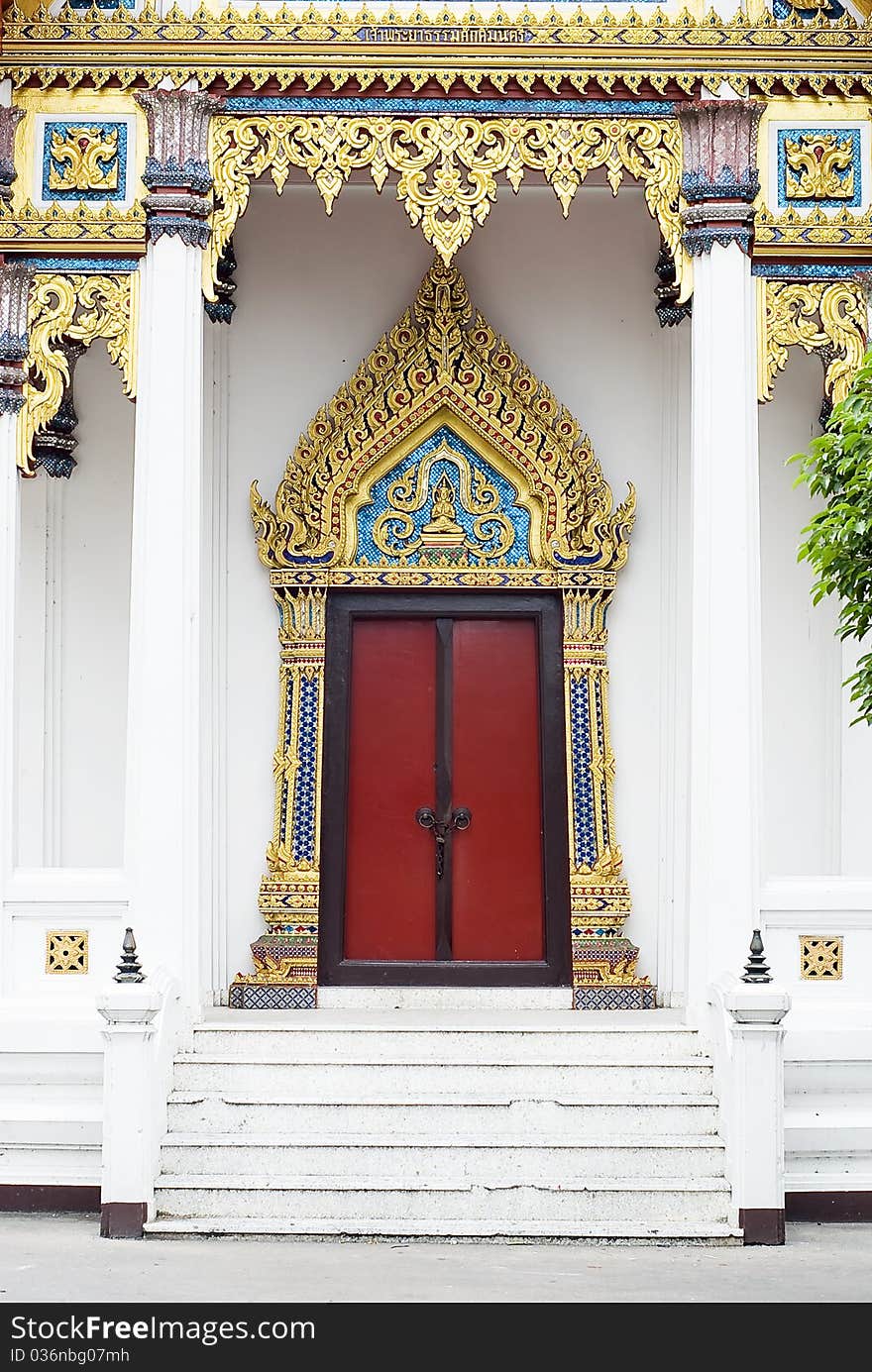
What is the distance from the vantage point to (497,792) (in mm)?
10266

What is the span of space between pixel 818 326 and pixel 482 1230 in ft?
14.1

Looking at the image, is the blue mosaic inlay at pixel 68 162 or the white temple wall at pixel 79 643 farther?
the white temple wall at pixel 79 643

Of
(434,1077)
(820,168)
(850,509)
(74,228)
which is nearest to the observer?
(850,509)

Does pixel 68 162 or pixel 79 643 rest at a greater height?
pixel 68 162

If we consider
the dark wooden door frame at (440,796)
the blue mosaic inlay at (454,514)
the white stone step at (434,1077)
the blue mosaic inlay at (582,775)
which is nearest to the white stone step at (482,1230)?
the white stone step at (434,1077)

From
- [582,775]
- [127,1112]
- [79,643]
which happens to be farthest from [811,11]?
[127,1112]

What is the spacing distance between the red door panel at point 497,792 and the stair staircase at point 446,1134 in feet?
4.62

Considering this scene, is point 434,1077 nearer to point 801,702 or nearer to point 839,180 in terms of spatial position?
point 801,702

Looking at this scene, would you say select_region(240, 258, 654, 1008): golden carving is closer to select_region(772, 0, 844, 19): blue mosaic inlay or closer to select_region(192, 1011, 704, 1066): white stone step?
select_region(192, 1011, 704, 1066): white stone step

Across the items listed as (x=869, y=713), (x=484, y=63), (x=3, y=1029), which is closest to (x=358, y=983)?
(x=3, y=1029)

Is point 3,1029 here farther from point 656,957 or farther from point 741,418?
point 741,418

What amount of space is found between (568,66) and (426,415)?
211 cm

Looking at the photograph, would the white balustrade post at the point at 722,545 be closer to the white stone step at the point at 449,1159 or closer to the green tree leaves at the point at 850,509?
the white stone step at the point at 449,1159

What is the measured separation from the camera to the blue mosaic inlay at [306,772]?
10.2m
